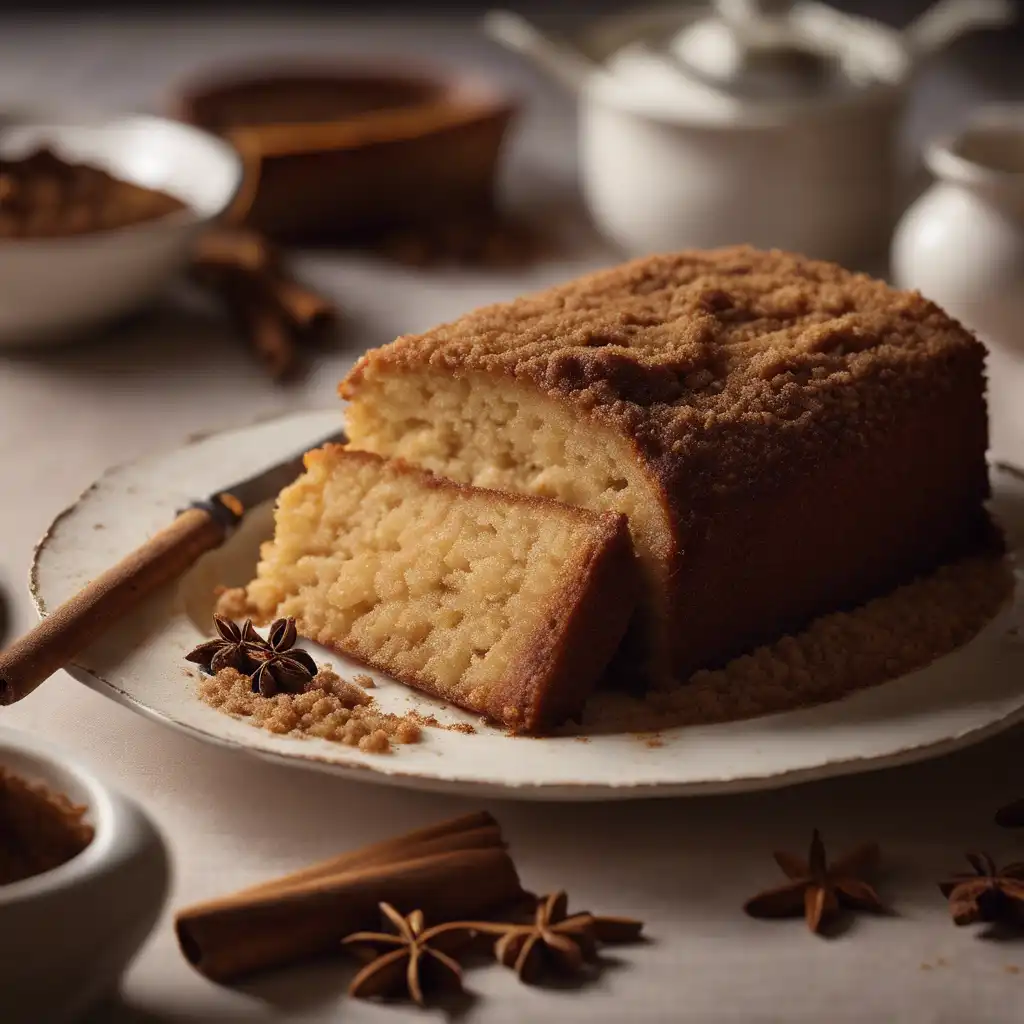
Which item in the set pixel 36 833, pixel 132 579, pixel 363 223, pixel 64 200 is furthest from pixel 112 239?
pixel 36 833

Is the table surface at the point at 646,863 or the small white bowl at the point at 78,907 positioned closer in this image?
the small white bowl at the point at 78,907

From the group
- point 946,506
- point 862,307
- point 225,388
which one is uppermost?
→ point 862,307

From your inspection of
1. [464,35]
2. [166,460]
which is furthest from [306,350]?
[464,35]

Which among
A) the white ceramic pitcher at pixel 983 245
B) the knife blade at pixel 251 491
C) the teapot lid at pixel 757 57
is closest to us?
the knife blade at pixel 251 491

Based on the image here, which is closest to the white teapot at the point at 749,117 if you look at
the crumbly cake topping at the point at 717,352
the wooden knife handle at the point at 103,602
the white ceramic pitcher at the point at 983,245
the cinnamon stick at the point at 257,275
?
the white ceramic pitcher at the point at 983,245

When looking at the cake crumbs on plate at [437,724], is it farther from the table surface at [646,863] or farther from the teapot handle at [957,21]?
the teapot handle at [957,21]

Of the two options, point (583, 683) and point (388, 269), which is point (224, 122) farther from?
point (583, 683)
